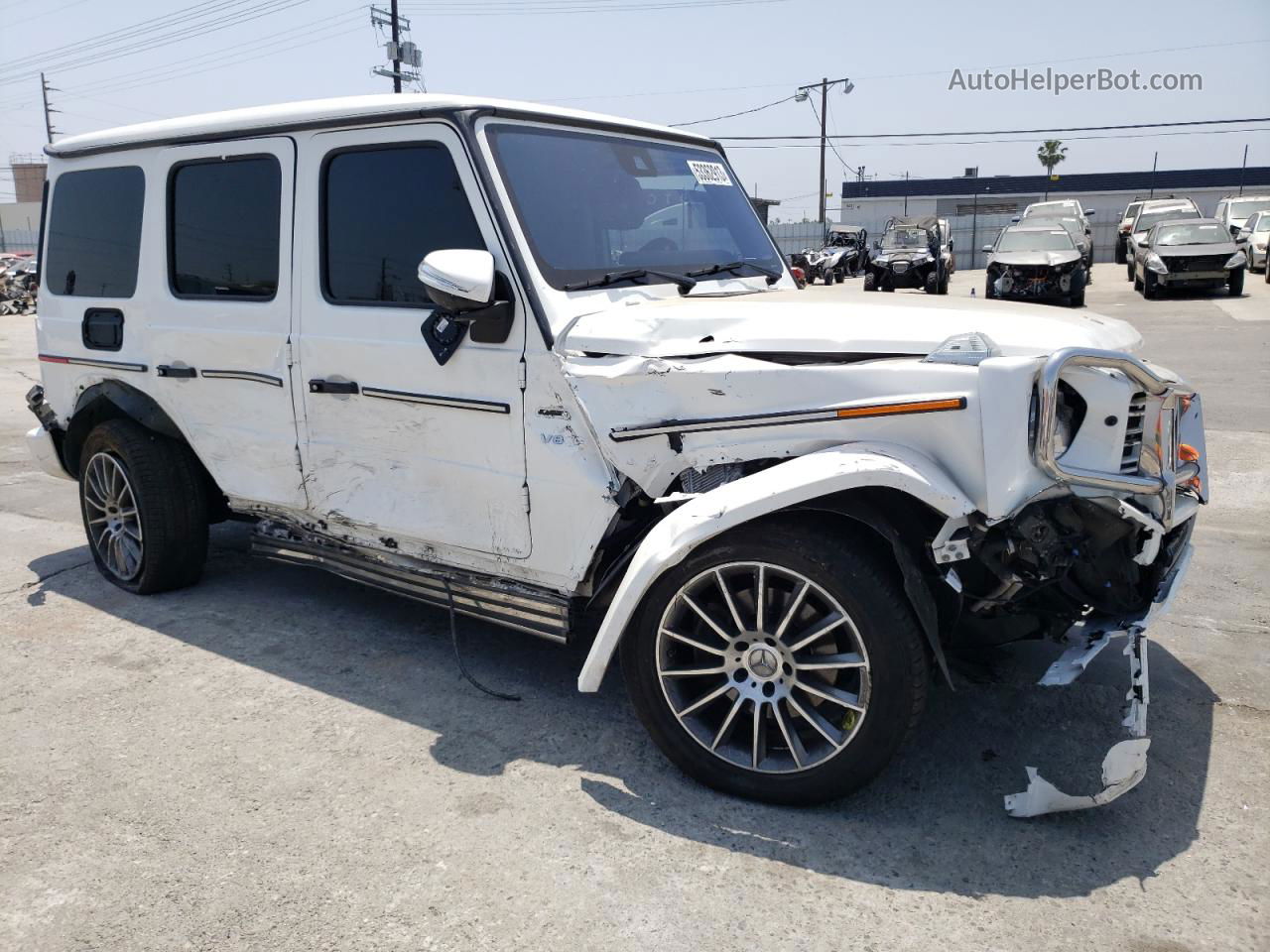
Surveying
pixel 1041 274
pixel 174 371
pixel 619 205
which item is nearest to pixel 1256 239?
pixel 1041 274

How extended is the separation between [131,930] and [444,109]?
270 cm

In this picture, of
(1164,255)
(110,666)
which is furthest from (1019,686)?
(1164,255)

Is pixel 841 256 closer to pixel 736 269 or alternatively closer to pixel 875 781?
pixel 736 269

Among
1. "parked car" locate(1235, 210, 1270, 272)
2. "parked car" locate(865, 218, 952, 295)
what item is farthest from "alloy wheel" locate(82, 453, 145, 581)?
"parked car" locate(1235, 210, 1270, 272)

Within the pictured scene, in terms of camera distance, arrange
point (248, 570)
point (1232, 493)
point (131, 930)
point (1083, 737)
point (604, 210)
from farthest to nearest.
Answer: point (1232, 493) < point (248, 570) < point (604, 210) < point (1083, 737) < point (131, 930)

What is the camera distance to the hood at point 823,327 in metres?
2.85

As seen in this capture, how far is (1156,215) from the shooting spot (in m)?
25.9

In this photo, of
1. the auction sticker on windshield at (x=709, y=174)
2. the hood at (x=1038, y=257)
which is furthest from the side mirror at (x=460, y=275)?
the hood at (x=1038, y=257)

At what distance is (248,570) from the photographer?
5.40m

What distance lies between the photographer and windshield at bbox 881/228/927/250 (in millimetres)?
24750

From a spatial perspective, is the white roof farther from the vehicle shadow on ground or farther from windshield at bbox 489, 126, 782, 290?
the vehicle shadow on ground

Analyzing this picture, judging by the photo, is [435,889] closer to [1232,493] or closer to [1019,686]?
[1019,686]

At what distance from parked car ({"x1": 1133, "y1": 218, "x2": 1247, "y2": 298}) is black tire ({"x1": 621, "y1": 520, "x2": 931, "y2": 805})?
20.0m

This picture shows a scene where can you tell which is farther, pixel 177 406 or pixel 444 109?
pixel 177 406
